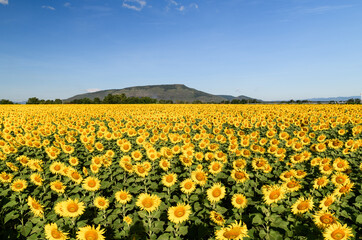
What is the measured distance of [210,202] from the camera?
16.4 ft

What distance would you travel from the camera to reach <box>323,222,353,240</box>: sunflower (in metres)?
3.11

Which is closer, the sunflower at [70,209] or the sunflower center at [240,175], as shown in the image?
the sunflower at [70,209]

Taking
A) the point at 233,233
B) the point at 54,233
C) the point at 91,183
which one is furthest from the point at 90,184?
the point at 233,233

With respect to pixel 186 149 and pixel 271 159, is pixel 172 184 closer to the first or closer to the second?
pixel 186 149

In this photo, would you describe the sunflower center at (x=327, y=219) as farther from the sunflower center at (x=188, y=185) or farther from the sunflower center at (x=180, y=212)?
the sunflower center at (x=188, y=185)

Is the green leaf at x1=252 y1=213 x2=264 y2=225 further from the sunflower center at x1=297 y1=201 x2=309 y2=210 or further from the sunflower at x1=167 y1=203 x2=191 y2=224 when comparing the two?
the sunflower at x1=167 y1=203 x2=191 y2=224

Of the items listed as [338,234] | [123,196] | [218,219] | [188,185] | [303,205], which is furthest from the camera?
[188,185]

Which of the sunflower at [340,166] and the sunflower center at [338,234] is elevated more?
the sunflower at [340,166]

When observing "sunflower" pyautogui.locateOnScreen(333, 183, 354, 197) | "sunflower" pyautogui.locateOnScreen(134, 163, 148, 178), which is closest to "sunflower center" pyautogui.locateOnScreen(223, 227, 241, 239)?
"sunflower" pyautogui.locateOnScreen(134, 163, 148, 178)

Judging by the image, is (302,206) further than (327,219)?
Yes

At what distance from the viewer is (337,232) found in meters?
3.13

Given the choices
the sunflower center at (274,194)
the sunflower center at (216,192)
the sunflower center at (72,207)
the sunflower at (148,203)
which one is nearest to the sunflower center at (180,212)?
the sunflower at (148,203)

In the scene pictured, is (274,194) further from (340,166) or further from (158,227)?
(340,166)

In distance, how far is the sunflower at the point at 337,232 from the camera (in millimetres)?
3107
